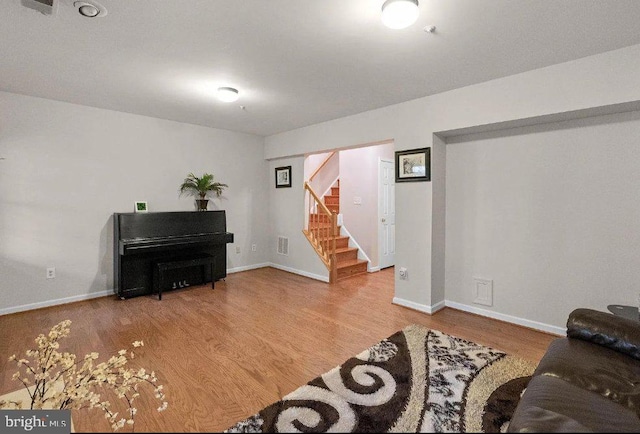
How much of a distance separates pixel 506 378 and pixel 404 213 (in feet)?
6.40

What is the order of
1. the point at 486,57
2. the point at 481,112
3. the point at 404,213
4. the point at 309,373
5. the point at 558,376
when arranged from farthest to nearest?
the point at 404,213 → the point at 481,112 → the point at 486,57 → the point at 309,373 → the point at 558,376

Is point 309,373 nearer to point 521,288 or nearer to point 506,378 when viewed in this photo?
point 506,378

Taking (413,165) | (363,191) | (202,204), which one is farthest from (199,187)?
(413,165)

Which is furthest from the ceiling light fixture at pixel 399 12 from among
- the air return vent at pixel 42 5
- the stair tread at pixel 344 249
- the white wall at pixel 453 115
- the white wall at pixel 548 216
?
the stair tread at pixel 344 249

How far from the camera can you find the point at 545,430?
52 cm

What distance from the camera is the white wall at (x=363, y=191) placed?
5547 millimetres

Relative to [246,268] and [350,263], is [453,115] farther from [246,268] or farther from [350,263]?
[246,268]

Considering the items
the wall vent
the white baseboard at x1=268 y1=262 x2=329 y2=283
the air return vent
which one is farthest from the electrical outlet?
the air return vent

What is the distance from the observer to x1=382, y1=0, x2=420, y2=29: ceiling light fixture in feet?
5.56

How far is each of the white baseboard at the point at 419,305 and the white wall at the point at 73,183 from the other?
11.2ft

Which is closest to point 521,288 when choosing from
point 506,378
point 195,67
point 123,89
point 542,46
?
point 506,378

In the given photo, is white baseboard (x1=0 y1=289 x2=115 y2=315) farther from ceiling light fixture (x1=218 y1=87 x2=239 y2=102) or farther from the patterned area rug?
the patterned area rug

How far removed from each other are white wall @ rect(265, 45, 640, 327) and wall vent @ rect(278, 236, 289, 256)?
186 cm

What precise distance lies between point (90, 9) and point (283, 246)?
4.17m
